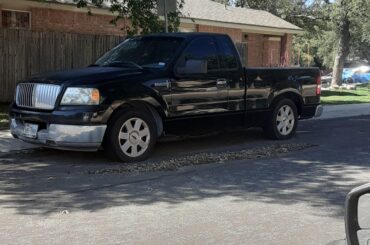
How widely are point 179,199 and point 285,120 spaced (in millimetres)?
4860

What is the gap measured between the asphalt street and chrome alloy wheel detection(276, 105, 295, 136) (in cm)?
112

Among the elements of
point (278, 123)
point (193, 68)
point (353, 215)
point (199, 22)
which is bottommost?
point (278, 123)

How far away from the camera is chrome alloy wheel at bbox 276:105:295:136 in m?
10.2

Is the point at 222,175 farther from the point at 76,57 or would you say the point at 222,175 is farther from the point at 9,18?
the point at 9,18

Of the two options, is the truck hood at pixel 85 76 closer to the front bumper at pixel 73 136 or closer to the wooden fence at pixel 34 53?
the front bumper at pixel 73 136

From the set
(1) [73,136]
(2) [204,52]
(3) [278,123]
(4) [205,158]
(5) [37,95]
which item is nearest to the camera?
(1) [73,136]

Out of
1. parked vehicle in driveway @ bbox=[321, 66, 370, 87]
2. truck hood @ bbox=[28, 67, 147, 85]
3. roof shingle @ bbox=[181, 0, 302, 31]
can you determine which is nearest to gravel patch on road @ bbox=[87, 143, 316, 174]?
truck hood @ bbox=[28, 67, 147, 85]

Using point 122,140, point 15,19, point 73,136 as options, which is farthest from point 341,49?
point 73,136

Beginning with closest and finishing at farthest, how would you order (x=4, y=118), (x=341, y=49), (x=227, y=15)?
1. (x=4, y=118)
2. (x=227, y=15)
3. (x=341, y=49)

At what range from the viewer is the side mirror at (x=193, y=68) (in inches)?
333

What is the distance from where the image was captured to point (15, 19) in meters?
17.8

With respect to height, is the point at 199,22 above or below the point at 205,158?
above

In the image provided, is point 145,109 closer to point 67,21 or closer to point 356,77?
point 67,21

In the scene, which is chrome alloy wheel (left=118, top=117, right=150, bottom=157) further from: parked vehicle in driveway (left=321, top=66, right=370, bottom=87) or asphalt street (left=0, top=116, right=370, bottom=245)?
parked vehicle in driveway (left=321, top=66, right=370, bottom=87)
